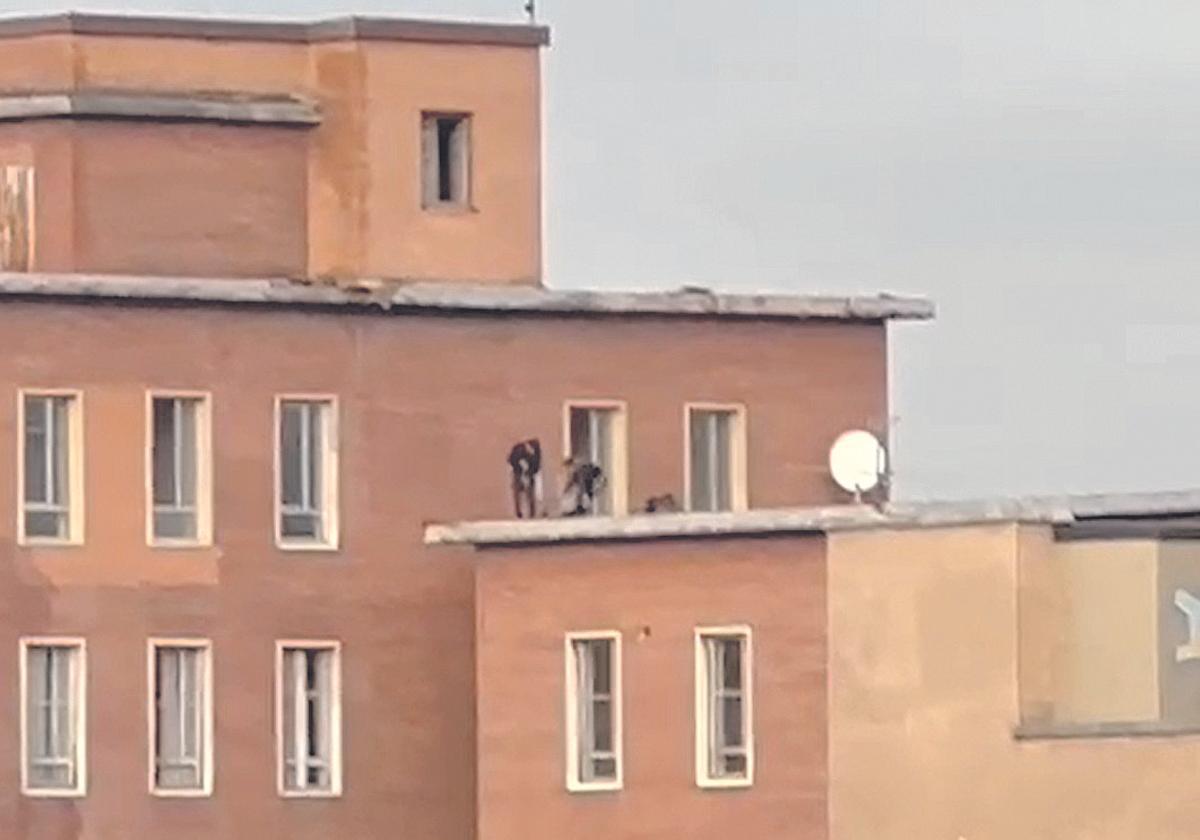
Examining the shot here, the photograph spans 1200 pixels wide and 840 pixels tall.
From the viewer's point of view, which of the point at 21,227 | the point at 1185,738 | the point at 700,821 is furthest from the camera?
the point at 21,227

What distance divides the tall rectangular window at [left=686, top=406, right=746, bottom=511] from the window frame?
3756 millimetres

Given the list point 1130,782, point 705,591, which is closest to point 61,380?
point 705,591

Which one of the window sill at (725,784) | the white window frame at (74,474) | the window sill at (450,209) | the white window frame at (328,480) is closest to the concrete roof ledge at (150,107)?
the window sill at (450,209)

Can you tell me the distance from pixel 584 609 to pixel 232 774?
5.10 metres

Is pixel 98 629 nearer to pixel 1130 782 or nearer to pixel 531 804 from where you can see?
pixel 531 804

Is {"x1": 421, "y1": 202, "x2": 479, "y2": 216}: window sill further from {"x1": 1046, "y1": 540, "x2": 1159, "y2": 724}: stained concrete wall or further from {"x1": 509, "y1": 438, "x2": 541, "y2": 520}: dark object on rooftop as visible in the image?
{"x1": 1046, "y1": 540, "x2": 1159, "y2": 724}: stained concrete wall

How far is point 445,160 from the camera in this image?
86.0 meters

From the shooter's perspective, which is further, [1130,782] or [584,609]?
[584,609]

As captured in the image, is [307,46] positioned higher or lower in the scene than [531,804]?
higher

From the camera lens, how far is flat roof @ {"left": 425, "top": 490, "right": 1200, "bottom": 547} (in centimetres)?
7500

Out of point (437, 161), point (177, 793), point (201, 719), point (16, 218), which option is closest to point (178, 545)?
point (201, 719)

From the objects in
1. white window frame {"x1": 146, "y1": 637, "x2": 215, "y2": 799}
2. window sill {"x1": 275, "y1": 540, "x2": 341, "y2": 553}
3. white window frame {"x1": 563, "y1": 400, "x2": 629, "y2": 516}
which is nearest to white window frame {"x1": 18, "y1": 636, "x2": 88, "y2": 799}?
white window frame {"x1": 146, "y1": 637, "x2": 215, "y2": 799}

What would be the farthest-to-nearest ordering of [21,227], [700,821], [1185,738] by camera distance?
[21,227], [700,821], [1185,738]

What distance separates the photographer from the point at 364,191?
85.0 meters
